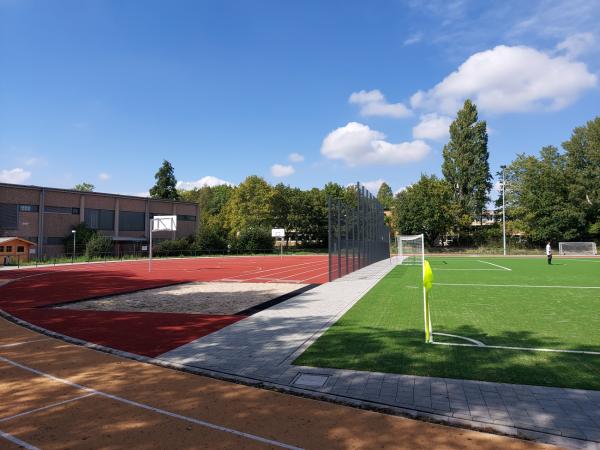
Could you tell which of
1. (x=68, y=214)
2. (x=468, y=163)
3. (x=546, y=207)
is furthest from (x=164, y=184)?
(x=546, y=207)

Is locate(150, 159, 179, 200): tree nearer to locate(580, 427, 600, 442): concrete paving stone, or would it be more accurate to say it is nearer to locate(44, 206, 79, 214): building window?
locate(44, 206, 79, 214): building window

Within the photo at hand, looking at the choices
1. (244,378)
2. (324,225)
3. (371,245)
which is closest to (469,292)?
(244,378)

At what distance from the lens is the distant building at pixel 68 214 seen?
1670 inches

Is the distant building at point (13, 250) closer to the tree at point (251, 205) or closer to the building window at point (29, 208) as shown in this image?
the building window at point (29, 208)

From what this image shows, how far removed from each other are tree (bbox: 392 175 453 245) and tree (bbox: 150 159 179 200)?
4576cm

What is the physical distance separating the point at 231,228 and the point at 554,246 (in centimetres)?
5026

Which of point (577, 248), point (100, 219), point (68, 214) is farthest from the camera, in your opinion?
point (577, 248)

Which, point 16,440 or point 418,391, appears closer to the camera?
point 16,440

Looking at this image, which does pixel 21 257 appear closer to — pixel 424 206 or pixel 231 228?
pixel 231 228

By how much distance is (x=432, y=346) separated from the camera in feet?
24.6

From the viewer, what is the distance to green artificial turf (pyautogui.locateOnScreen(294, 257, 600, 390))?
6.12m

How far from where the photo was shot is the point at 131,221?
176ft

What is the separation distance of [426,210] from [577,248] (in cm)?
1984

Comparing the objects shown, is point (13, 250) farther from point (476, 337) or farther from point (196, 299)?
point (476, 337)
